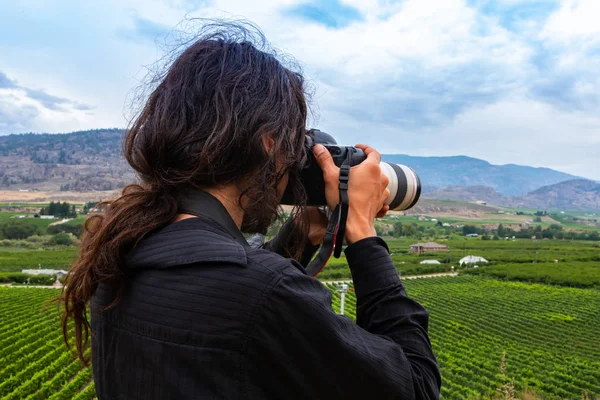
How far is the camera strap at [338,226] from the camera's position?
4.07 ft

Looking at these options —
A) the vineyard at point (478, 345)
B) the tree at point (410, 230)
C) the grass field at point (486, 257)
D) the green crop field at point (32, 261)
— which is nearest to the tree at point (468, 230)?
the tree at point (410, 230)

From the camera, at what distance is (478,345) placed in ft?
71.5

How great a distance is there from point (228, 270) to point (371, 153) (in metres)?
0.67

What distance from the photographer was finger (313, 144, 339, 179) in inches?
51.6

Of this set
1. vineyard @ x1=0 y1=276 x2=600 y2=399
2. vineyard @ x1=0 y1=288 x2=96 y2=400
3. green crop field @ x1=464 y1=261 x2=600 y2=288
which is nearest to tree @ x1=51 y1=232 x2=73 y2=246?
vineyard @ x1=0 y1=276 x2=600 y2=399

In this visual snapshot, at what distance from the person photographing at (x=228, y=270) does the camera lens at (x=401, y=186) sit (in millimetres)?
330

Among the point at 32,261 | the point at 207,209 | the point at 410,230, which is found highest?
the point at 207,209

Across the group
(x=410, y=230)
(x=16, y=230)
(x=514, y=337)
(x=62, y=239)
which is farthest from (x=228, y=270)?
(x=410, y=230)

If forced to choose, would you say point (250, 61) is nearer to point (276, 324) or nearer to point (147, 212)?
point (147, 212)

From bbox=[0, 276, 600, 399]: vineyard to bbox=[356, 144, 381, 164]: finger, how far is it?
215 cm

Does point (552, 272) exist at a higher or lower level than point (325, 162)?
lower

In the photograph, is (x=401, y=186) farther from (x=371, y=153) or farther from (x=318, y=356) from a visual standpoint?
(x=318, y=356)

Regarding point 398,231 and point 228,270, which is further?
point 398,231

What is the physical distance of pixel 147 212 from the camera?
1.03 metres
